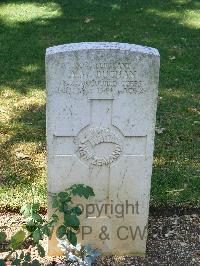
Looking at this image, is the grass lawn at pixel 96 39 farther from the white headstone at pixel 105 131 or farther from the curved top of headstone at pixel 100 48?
the curved top of headstone at pixel 100 48

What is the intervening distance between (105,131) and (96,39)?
4.56 metres

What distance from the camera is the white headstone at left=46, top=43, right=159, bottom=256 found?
9.53 feet

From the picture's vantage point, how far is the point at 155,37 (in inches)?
302

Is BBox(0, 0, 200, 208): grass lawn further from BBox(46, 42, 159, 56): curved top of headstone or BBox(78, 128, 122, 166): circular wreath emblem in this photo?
BBox(46, 42, 159, 56): curved top of headstone

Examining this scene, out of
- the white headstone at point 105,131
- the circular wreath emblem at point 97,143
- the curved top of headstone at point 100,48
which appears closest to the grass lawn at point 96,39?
the white headstone at point 105,131

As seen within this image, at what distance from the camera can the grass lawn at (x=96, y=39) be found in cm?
432

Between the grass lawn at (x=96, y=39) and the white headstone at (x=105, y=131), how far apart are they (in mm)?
707

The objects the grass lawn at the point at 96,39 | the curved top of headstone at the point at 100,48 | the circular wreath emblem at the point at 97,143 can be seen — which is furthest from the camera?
the grass lawn at the point at 96,39

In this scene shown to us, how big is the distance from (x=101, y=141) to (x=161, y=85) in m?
3.06

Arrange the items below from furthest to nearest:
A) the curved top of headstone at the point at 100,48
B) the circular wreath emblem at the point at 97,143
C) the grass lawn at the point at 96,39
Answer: the grass lawn at the point at 96,39 < the circular wreath emblem at the point at 97,143 < the curved top of headstone at the point at 100,48

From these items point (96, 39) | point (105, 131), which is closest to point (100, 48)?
point (105, 131)

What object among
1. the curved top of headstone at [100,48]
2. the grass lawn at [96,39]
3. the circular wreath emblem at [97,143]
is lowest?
the grass lawn at [96,39]

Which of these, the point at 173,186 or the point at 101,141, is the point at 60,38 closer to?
the point at 173,186

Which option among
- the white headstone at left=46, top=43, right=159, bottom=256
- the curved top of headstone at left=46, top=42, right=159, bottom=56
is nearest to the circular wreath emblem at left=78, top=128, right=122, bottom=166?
the white headstone at left=46, top=43, right=159, bottom=256
